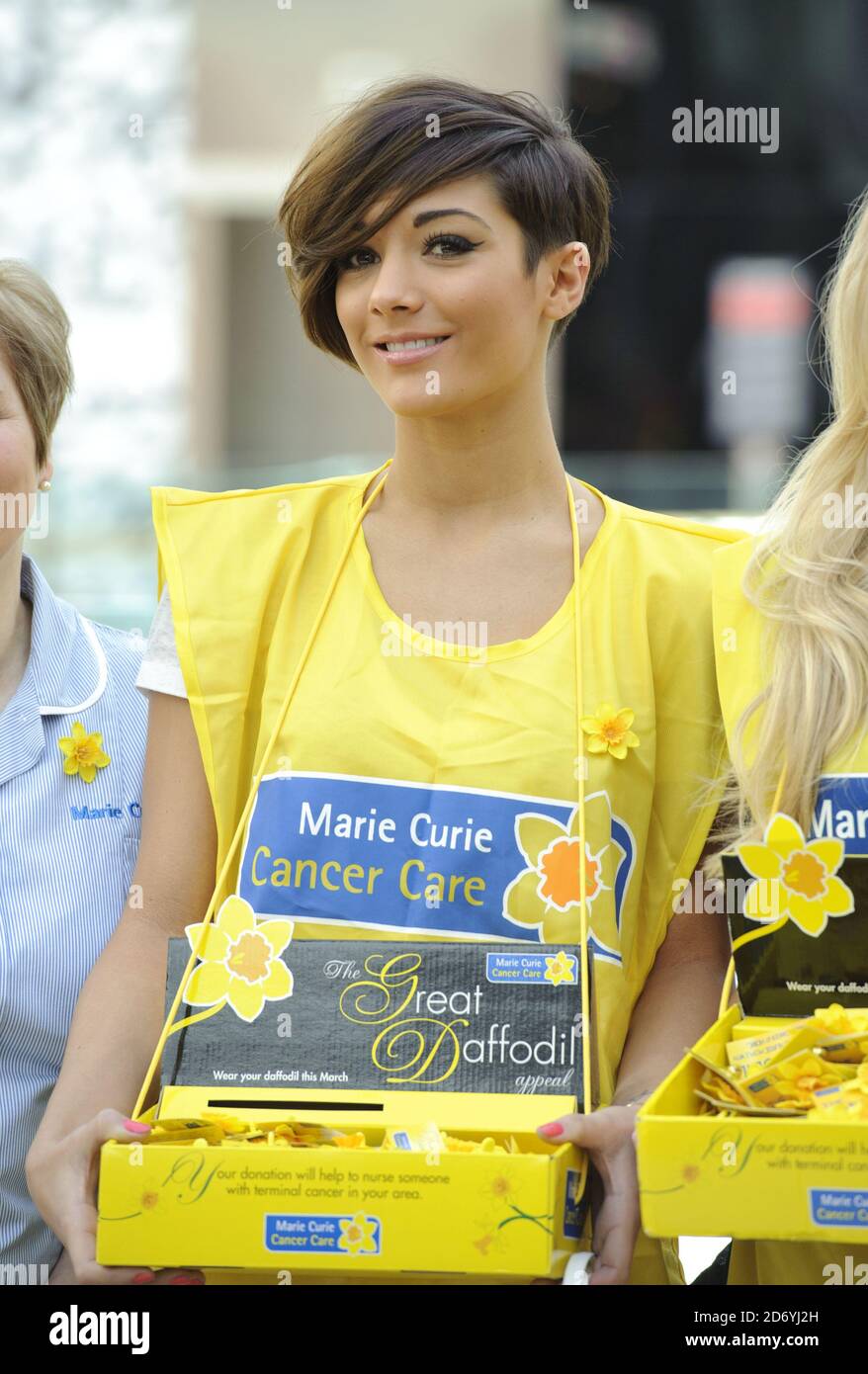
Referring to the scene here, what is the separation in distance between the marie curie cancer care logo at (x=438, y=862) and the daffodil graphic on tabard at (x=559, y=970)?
0.11 metres

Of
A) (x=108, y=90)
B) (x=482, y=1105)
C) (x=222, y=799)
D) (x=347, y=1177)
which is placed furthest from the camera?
(x=108, y=90)

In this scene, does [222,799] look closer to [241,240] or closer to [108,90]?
[108,90]

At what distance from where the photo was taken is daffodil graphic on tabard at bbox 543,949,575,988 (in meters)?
1.99

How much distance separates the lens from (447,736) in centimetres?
218

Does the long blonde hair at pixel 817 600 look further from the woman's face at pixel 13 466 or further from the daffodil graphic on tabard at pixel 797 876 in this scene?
the woman's face at pixel 13 466

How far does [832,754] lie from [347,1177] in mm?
754

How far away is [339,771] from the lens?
85.8 inches

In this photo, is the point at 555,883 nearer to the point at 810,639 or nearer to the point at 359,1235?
the point at 810,639

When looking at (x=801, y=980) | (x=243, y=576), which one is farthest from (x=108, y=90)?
(x=801, y=980)

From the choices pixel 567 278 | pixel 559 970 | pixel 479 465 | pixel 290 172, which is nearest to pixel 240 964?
pixel 559 970

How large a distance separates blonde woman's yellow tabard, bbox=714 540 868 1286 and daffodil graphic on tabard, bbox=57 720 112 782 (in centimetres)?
89

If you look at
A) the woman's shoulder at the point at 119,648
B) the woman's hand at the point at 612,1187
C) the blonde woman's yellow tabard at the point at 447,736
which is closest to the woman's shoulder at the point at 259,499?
the blonde woman's yellow tabard at the point at 447,736
